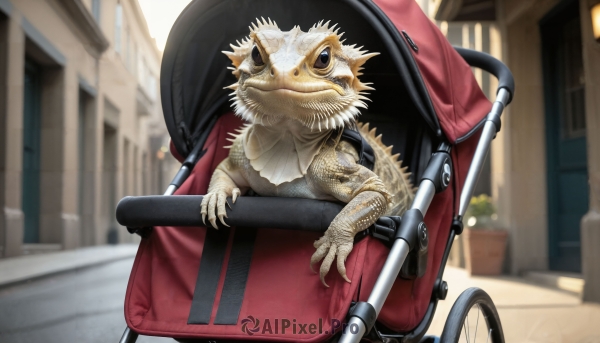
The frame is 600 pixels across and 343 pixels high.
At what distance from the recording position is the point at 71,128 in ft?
9.77

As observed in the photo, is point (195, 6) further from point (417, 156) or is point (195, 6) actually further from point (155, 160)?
point (155, 160)

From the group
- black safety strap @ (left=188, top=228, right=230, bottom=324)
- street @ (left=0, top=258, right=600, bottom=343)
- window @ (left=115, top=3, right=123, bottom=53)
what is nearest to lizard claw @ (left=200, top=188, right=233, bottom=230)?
black safety strap @ (left=188, top=228, right=230, bottom=324)

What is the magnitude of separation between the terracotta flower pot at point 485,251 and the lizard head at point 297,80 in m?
2.11

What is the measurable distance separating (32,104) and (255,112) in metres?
1.94

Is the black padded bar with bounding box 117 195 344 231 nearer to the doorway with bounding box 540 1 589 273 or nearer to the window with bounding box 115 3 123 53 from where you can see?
the window with bounding box 115 3 123 53

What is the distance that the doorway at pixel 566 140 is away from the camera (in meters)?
3.14

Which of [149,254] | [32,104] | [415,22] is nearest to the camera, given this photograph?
[149,254]

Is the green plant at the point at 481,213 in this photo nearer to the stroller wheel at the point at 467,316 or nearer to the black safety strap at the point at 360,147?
the stroller wheel at the point at 467,316

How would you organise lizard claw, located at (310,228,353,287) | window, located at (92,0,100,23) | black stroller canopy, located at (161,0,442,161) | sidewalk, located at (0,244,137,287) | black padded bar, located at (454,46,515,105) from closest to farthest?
1. lizard claw, located at (310,228,353,287)
2. black stroller canopy, located at (161,0,442,161)
3. black padded bar, located at (454,46,515,105)
4. sidewalk, located at (0,244,137,287)
5. window, located at (92,0,100,23)

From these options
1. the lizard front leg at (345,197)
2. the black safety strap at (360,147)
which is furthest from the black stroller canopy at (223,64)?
the lizard front leg at (345,197)

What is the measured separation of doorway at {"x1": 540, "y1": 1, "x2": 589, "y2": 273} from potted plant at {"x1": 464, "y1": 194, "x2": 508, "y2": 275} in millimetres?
286

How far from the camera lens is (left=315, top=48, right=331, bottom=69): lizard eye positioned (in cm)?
149

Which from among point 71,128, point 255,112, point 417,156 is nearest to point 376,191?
point 255,112

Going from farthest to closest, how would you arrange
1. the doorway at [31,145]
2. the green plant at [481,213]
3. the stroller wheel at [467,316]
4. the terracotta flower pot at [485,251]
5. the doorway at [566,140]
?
1. the green plant at [481,213]
2. the terracotta flower pot at [485,251]
3. the doorway at [566,140]
4. the doorway at [31,145]
5. the stroller wheel at [467,316]
